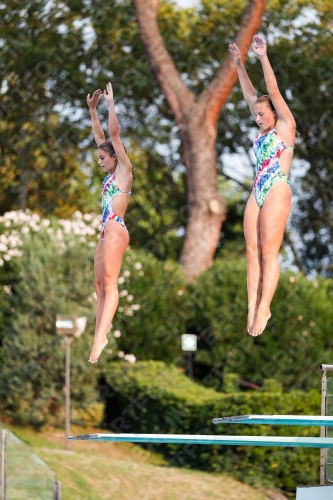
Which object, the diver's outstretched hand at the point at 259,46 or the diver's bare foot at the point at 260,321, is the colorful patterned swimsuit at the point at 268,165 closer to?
the diver's outstretched hand at the point at 259,46

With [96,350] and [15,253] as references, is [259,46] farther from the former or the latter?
[15,253]

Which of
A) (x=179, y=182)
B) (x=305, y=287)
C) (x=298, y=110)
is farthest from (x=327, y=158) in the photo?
(x=305, y=287)

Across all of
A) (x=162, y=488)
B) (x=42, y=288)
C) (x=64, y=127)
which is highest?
(x=64, y=127)

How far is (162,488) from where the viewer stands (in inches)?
615

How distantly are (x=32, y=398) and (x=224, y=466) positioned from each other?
10.9ft

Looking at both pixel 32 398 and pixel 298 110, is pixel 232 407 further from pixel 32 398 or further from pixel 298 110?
pixel 298 110

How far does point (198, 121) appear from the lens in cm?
1573

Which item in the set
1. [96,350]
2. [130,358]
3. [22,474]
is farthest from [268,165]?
[130,358]

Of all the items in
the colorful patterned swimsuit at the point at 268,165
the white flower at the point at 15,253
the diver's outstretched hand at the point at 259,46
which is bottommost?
the white flower at the point at 15,253

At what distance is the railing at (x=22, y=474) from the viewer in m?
13.5

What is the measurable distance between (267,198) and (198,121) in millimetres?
8784

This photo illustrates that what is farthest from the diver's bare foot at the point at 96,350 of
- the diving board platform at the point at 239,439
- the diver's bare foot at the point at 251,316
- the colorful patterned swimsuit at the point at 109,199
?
the diver's bare foot at the point at 251,316

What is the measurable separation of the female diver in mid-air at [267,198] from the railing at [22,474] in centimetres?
684

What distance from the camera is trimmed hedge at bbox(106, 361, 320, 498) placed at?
51.4ft
